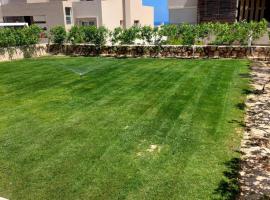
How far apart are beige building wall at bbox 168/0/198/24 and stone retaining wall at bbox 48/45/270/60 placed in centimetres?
685

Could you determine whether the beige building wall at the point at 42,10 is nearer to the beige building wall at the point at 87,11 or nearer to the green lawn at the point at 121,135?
→ the beige building wall at the point at 87,11

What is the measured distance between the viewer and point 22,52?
21156 mm

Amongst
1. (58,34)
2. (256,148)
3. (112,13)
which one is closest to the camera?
(256,148)

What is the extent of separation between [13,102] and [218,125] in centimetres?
693

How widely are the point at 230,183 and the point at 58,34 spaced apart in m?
19.1

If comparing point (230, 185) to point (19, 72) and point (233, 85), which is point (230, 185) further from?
point (19, 72)

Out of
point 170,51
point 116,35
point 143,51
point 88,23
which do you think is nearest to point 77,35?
point 116,35

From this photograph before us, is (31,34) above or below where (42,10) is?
below

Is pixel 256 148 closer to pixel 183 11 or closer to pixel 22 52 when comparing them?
pixel 22 52

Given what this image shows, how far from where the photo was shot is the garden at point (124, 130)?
18.5ft

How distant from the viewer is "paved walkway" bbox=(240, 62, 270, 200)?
5.51 meters

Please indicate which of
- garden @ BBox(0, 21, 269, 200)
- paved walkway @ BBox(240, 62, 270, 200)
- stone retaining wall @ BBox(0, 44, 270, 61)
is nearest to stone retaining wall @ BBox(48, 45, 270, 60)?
stone retaining wall @ BBox(0, 44, 270, 61)

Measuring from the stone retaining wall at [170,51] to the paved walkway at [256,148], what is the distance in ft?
23.3

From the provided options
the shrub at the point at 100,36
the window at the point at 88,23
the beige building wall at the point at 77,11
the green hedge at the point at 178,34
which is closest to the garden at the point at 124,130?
the green hedge at the point at 178,34
